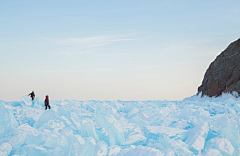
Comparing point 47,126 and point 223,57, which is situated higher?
point 223,57

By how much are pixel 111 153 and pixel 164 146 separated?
92 cm

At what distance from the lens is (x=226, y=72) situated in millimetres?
24562

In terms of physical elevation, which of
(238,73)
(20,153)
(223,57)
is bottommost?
(20,153)

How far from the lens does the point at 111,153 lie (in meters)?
4.35

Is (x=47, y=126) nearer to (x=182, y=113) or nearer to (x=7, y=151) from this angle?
(x=7, y=151)

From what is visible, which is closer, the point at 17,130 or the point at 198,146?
the point at 198,146

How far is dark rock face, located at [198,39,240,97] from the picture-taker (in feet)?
72.8

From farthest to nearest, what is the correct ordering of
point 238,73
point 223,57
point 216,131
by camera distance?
point 223,57, point 238,73, point 216,131

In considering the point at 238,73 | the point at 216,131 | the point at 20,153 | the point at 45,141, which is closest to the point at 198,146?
the point at 216,131

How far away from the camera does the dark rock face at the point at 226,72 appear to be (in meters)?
22.2

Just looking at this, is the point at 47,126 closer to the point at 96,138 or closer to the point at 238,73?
the point at 96,138

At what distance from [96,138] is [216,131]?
246 cm

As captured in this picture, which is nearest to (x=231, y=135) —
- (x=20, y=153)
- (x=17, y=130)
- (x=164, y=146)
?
(x=164, y=146)

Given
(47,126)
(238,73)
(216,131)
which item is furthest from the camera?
(238,73)
